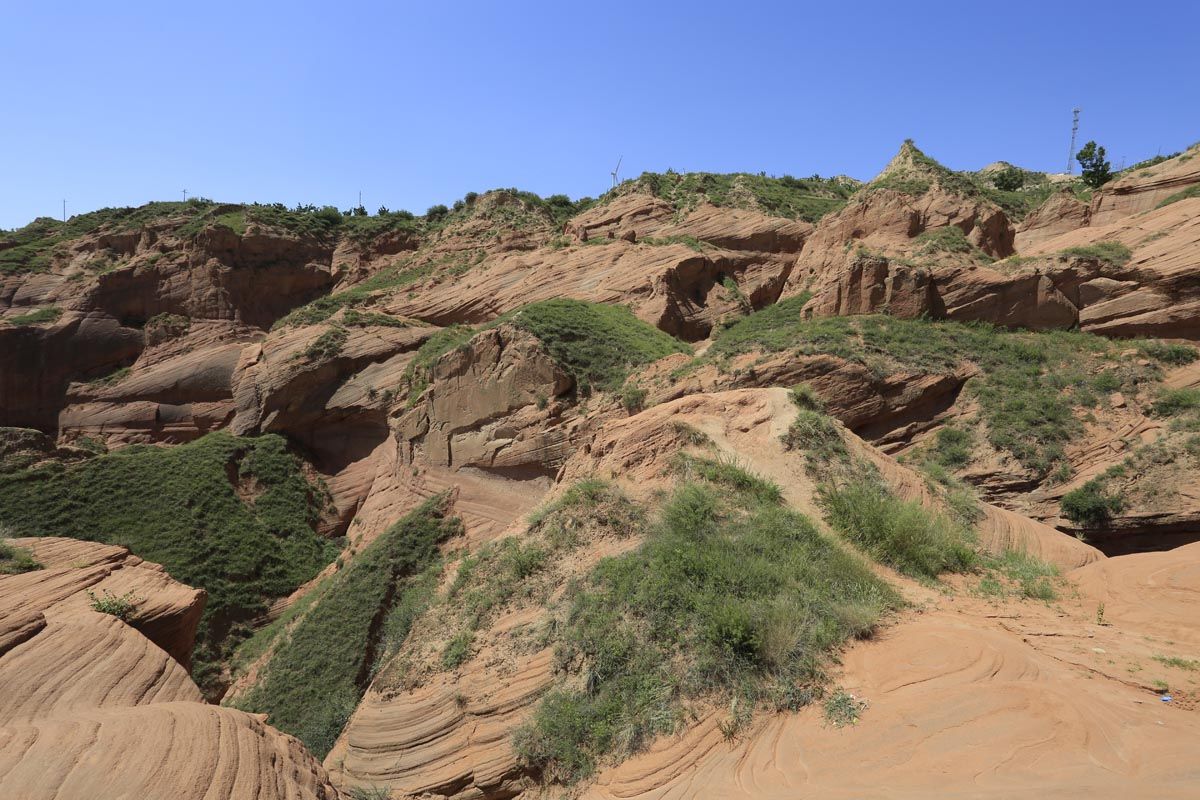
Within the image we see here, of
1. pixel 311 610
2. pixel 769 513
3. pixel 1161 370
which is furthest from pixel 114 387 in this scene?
pixel 1161 370

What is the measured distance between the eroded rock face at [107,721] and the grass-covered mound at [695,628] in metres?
3.15

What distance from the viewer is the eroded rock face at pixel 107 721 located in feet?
18.2

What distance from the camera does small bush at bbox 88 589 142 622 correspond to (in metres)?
9.26

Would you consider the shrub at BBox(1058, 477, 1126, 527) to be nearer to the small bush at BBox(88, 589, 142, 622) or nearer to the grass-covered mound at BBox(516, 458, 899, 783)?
the grass-covered mound at BBox(516, 458, 899, 783)

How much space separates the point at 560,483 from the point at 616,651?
654 centimetres

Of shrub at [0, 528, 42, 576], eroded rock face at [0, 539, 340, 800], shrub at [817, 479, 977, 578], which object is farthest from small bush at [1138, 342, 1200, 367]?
shrub at [0, 528, 42, 576]

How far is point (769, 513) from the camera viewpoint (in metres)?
10.5

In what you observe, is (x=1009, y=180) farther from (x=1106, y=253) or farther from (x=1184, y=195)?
(x=1106, y=253)

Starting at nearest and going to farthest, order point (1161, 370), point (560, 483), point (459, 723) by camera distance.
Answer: point (459, 723) < point (560, 483) < point (1161, 370)

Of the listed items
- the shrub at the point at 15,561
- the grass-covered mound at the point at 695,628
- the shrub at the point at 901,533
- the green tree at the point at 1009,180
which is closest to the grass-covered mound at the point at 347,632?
the shrub at the point at 15,561

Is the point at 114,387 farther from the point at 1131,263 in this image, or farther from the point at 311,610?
the point at 1131,263

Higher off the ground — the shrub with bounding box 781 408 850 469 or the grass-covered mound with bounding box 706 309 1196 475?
the grass-covered mound with bounding box 706 309 1196 475

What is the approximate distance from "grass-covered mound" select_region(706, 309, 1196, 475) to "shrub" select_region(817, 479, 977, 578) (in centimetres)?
1077

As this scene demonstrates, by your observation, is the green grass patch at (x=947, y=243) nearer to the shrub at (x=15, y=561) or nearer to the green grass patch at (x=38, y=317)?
the shrub at (x=15, y=561)
